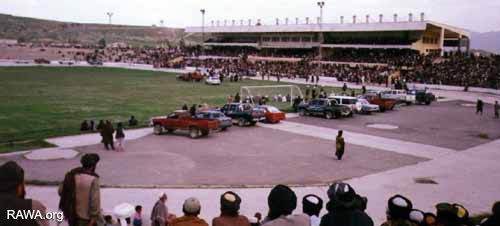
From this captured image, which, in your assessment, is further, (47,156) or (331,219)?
(47,156)

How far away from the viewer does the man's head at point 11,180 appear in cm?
428

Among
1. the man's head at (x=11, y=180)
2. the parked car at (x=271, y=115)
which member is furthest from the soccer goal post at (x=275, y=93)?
the man's head at (x=11, y=180)

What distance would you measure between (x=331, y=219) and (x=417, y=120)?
28.5 meters

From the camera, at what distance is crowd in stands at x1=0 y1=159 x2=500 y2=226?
4.34 metres

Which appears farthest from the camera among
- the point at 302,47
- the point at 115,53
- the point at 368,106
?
the point at 115,53

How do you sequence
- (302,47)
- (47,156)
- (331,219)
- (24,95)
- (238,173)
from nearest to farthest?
(331,219), (238,173), (47,156), (24,95), (302,47)

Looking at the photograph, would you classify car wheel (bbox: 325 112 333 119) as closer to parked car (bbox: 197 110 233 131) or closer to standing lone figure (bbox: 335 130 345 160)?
parked car (bbox: 197 110 233 131)

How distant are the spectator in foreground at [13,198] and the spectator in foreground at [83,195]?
2084 millimetres

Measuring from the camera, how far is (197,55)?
10106 centimetres

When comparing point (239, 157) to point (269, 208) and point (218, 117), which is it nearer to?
point (218, 117)

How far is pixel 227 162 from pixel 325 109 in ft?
48.0

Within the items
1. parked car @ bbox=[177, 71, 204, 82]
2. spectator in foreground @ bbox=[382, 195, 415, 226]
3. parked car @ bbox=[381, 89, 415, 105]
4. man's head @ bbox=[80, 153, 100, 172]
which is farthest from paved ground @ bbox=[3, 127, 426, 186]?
parked car @ bbox=[177, 71, 204, 82]

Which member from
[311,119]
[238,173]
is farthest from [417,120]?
[238,173]

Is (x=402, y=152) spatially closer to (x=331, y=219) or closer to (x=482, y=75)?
(x=331, y=219)
